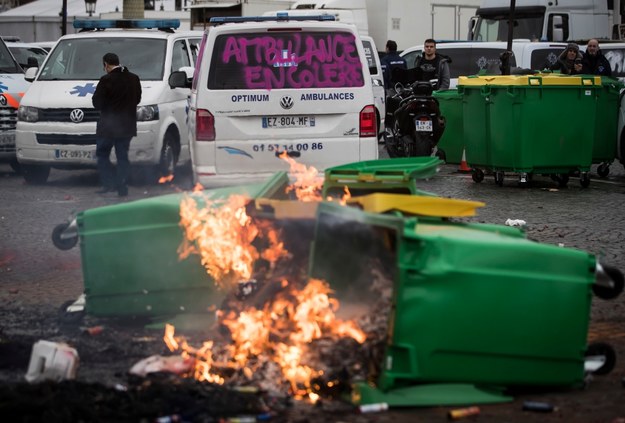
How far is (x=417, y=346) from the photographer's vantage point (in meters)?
5.80

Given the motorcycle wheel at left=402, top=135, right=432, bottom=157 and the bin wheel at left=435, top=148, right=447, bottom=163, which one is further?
the bin wheel at left=435, top=148, right=447, bottom=163

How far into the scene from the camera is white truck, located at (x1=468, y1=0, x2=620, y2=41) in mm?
28875

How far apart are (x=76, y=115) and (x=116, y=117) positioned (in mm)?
1216

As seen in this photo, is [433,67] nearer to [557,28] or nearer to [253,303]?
[557,28]

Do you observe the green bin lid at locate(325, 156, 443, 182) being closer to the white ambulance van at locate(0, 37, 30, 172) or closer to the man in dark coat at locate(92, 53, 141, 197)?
the man in dark coat at locate(92, 53, 141, 197)

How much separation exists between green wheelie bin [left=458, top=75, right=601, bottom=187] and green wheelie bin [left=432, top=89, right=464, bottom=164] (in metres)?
1.53

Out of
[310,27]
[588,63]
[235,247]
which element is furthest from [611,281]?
[588,63]

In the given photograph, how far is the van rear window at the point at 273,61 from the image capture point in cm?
1218

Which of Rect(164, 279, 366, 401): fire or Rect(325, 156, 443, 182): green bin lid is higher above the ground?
Rect(325, 156, 443, 182): green bin lid

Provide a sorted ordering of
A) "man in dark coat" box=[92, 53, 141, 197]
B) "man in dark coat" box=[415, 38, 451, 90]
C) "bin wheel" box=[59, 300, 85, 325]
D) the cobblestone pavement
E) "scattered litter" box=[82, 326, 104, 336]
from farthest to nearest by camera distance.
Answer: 1. "man in dark coat" box=[415, 38, 451, 90]
2. "man in dark coat" box=[92, 53, 141, 197]
3. the cobblestone pavement
4. "bin wheel" box=[59, 300, 85, 325]
5. "scattered litter" box=[82, 326, 104, 336]

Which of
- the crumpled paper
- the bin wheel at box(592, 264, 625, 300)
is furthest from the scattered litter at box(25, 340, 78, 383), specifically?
the crumpled paper

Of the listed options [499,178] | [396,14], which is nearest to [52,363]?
[499,178]

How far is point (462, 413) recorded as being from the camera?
5750mm

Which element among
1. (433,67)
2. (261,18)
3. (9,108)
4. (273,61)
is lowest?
(9,108)
